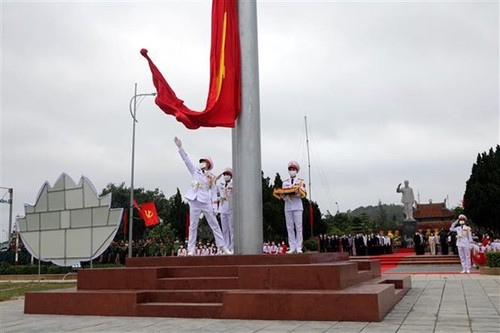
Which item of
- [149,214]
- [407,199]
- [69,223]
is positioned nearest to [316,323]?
[69,223]

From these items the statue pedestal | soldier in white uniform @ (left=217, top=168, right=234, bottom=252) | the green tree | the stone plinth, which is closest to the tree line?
the green tree

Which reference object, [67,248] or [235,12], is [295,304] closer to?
[235,12]

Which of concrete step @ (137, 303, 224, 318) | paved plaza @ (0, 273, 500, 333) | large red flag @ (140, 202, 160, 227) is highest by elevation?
large red flag @ (140, 202, 160, 227)

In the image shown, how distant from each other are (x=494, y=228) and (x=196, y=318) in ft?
90.2

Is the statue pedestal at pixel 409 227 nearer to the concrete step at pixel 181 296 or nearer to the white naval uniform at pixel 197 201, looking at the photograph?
the white naval uniform at pixel 197 201

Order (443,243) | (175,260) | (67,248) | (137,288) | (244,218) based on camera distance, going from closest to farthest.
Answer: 1. (137,288)
2. (175,260)
3. (244,218)
4. (67,248)
5. (443,243)

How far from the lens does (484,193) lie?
28.3 m

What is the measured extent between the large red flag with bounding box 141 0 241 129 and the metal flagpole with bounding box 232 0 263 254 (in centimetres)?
13

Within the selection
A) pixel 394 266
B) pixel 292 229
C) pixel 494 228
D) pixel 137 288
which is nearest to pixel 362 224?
pixel 494 228

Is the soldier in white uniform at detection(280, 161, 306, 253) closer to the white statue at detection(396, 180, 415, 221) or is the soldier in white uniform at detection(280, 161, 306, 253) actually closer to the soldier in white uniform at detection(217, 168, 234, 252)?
the soldier in white uniform at detection(217, 168, 234, 252)

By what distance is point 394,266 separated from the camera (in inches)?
810

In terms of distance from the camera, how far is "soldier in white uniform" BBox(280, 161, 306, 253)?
940cm

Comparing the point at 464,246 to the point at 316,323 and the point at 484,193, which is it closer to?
the point at 316,323

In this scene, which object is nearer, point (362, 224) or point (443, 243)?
point (443, 243)
